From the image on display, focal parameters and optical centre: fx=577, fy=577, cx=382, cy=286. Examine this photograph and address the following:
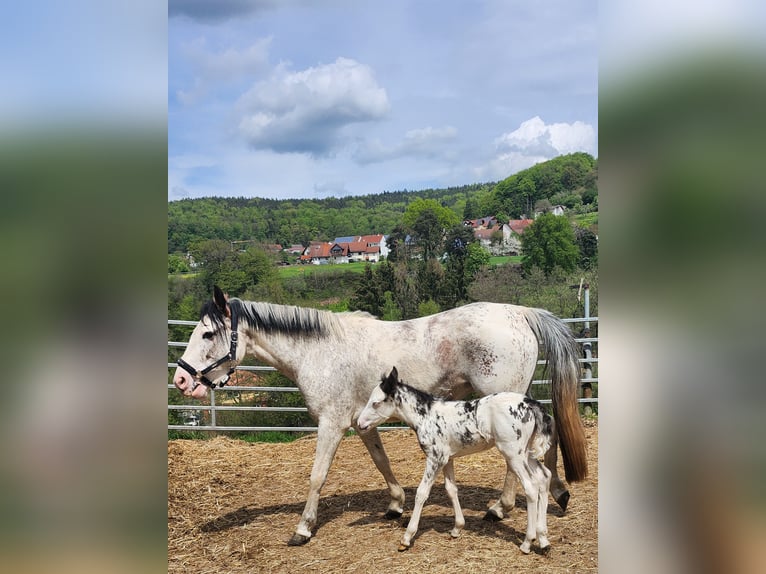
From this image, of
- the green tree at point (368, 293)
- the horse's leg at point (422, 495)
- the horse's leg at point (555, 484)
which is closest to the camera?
the horse's leg at point (422, 495)

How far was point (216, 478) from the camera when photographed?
6383 millimetres

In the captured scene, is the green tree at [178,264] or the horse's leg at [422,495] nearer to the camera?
the horse's leg at [422,495]

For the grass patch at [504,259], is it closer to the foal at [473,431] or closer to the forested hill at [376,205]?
the forested hill at [376,205]

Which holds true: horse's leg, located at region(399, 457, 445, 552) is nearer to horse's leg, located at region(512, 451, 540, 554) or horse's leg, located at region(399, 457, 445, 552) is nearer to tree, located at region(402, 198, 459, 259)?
horse's leg, located at region(512, 451, 540, 554)

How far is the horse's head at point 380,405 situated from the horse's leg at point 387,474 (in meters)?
0.54

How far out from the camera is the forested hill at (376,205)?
3603 cm

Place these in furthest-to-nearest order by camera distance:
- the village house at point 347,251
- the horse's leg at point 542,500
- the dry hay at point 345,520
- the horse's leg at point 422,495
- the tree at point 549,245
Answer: the village house at point 347,251 < the tree at point 549,245 < the horse's leg at point 422,495 < the dry hay at point 345,520 < the horse's leg at point 542,500

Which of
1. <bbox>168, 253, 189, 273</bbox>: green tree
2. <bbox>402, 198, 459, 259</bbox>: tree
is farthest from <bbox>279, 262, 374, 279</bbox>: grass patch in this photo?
<bbox>168, 253, 189, 273</bbox>: green tree

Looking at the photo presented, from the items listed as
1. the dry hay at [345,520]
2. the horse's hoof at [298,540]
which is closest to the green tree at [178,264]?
the dry hay at [345,520]

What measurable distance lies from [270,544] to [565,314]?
70.0 feet

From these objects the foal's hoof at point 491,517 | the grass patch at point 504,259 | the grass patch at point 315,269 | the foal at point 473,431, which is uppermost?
the grass patch at point 504,259
